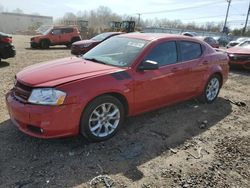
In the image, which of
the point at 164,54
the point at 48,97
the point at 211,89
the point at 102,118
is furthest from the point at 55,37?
the point at 48,97

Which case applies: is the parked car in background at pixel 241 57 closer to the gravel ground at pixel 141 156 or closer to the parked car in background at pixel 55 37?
the gravel ground at pixel 141 156

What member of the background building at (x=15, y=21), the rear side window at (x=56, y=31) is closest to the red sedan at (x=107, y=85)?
the rear side window at (x=56, y=31)

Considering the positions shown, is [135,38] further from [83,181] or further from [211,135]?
[83,181]

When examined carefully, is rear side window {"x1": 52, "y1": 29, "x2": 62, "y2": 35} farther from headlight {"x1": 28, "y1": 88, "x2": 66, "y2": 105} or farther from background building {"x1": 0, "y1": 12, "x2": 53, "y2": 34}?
background building {"x1": 0, "y1": 12, "x2": 53, "y2": 34}

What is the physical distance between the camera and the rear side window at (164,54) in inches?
173

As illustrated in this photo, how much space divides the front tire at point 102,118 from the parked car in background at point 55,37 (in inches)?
615

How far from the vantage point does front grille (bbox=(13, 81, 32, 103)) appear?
348cm

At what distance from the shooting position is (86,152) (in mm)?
3584

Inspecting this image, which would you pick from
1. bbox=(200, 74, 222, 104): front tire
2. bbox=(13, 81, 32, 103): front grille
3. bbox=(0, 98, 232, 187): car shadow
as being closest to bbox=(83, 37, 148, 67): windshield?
bbox=(0, 98, 232, 187): car shadow

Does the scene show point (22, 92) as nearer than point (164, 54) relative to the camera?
Yes

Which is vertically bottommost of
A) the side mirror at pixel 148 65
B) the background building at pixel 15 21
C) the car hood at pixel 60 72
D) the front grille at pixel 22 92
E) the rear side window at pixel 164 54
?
the background building at pixel 15 21

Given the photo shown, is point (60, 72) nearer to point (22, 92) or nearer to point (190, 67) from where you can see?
point (22, 92)

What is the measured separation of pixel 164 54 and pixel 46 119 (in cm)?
239

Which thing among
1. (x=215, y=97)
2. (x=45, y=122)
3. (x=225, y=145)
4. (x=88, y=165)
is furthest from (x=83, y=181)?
(x=215, y=97)
